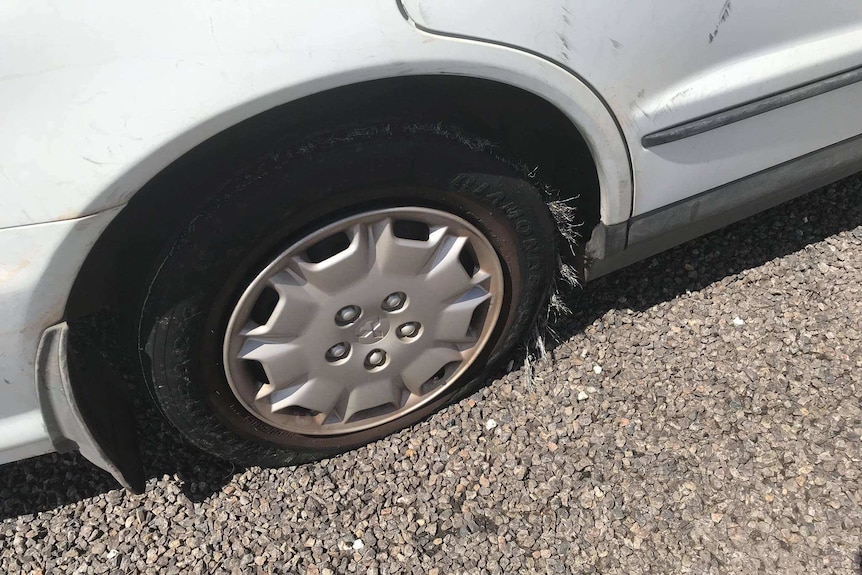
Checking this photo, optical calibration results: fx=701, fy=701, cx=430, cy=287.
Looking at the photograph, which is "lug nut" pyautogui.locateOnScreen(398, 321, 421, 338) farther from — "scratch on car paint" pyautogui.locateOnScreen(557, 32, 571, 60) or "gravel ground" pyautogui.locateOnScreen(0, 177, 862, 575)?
"scratch on car paint" pyautogui.locateOnScreen(557, 32, 571, 60)

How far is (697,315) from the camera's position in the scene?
2311mm

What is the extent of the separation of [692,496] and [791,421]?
0.40 meters

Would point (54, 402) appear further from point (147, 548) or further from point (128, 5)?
point (128, 5)

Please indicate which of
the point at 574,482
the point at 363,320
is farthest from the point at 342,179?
the point at 574,482

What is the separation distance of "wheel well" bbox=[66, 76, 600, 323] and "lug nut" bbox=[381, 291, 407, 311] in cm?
43

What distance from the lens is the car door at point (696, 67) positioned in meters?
1.39

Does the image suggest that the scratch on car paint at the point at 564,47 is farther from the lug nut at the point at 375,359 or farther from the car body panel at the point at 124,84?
the lug nut at the point at 375,359

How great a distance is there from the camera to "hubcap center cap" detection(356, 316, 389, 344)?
1.73 m

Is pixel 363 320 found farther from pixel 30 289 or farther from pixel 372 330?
pixel 30 289

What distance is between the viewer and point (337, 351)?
176cm

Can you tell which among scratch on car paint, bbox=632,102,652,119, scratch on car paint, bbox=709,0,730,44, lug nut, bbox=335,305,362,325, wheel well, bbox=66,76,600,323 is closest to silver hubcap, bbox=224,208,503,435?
lug nut, bbox=335,305,362,325

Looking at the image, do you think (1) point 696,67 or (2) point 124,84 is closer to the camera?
(2) point 124,84

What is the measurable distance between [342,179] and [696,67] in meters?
0.85

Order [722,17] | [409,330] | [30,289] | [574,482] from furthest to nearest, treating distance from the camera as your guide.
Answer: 1. [574,482]
2. [409,330]
3. [722,17]
4. [30,289]
